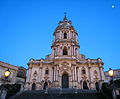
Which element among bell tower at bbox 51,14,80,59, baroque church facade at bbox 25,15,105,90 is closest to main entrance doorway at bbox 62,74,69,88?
baroque church facade at bbox 25,15,105,90

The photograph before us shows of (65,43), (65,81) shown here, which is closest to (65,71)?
(65,81)

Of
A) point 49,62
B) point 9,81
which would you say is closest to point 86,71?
point 49,62

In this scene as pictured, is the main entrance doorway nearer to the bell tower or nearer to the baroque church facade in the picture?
the baroque church facade

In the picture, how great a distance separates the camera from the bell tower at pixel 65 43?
37656 millimetres

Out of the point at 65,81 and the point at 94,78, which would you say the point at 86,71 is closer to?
the point at 94,78

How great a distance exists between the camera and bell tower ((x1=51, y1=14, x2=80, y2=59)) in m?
37.7

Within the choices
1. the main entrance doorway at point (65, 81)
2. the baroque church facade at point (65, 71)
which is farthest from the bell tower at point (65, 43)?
the main entrance doorway at point (65, 81)

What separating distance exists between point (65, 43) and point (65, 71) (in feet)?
30.5

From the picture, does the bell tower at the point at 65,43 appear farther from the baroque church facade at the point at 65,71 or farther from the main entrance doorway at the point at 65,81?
the main entrance doorway at the point at 65,81

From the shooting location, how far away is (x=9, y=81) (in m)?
39.1

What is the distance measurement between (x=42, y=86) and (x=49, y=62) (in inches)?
275

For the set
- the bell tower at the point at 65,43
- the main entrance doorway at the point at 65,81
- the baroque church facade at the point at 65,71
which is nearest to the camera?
the main entrance doorway at the point at 65,81

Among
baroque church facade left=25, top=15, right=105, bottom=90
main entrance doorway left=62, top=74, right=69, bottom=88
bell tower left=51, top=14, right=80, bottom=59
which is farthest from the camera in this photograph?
bell tower left=51, top=14, right=80, bottom=59

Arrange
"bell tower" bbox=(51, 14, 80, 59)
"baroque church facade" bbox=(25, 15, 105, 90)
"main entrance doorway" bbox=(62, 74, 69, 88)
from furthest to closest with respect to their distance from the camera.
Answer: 1. "bell tower" bbox=(51, 14, 80, 59)
2. "baroque church facade" bbox=(25, 15, 105, 90)
3. "main entrance doorway" bbox=(62, 74, 69, 88)
